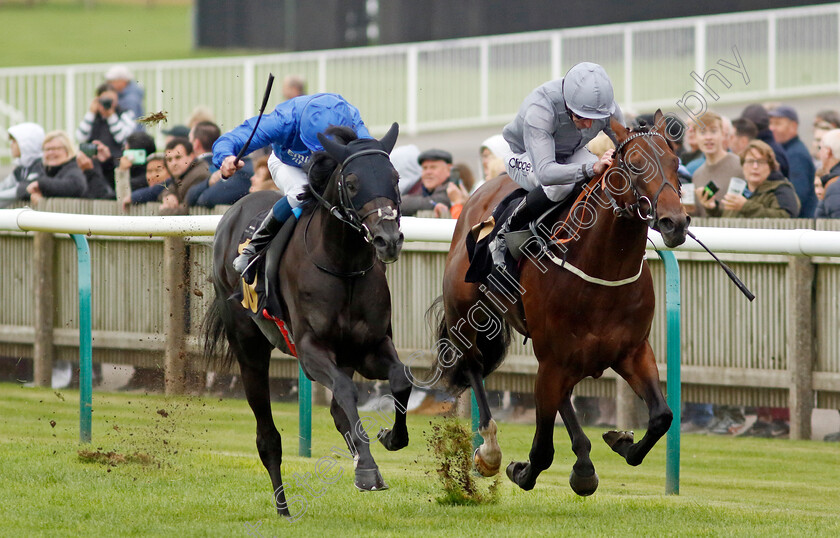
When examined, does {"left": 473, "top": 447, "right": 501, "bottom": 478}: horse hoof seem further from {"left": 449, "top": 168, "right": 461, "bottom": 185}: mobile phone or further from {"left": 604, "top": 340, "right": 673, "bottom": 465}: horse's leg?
{"left": 449, "top": 168, "right": 461, "bottom": 185}: mobile phone

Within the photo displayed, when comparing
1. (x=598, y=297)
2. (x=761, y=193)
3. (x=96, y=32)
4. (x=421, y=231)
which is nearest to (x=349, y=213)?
(x=598, y=297)

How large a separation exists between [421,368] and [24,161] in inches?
192

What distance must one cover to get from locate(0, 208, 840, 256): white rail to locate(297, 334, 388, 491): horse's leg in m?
1.53

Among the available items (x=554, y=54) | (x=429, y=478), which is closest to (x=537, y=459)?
(x=429, y=478)

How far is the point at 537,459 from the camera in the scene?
5914 mm

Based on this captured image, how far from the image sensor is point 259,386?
6.64 meters

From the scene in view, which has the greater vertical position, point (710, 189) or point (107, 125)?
point (107, 125)

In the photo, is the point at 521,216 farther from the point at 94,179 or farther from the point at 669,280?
the point at 94,179

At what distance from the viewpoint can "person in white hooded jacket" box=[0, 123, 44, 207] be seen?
38.7 ft

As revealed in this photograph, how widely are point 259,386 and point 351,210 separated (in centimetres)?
137

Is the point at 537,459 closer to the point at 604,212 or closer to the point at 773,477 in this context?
the point at 604,212

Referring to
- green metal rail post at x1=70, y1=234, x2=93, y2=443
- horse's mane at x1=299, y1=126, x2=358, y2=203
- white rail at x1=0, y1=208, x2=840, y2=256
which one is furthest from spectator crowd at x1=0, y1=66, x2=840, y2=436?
horse's mane at x1=299, y1=126, x2=358, y2=203

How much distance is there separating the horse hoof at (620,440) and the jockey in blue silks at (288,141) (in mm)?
1737

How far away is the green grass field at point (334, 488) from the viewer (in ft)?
18.6
